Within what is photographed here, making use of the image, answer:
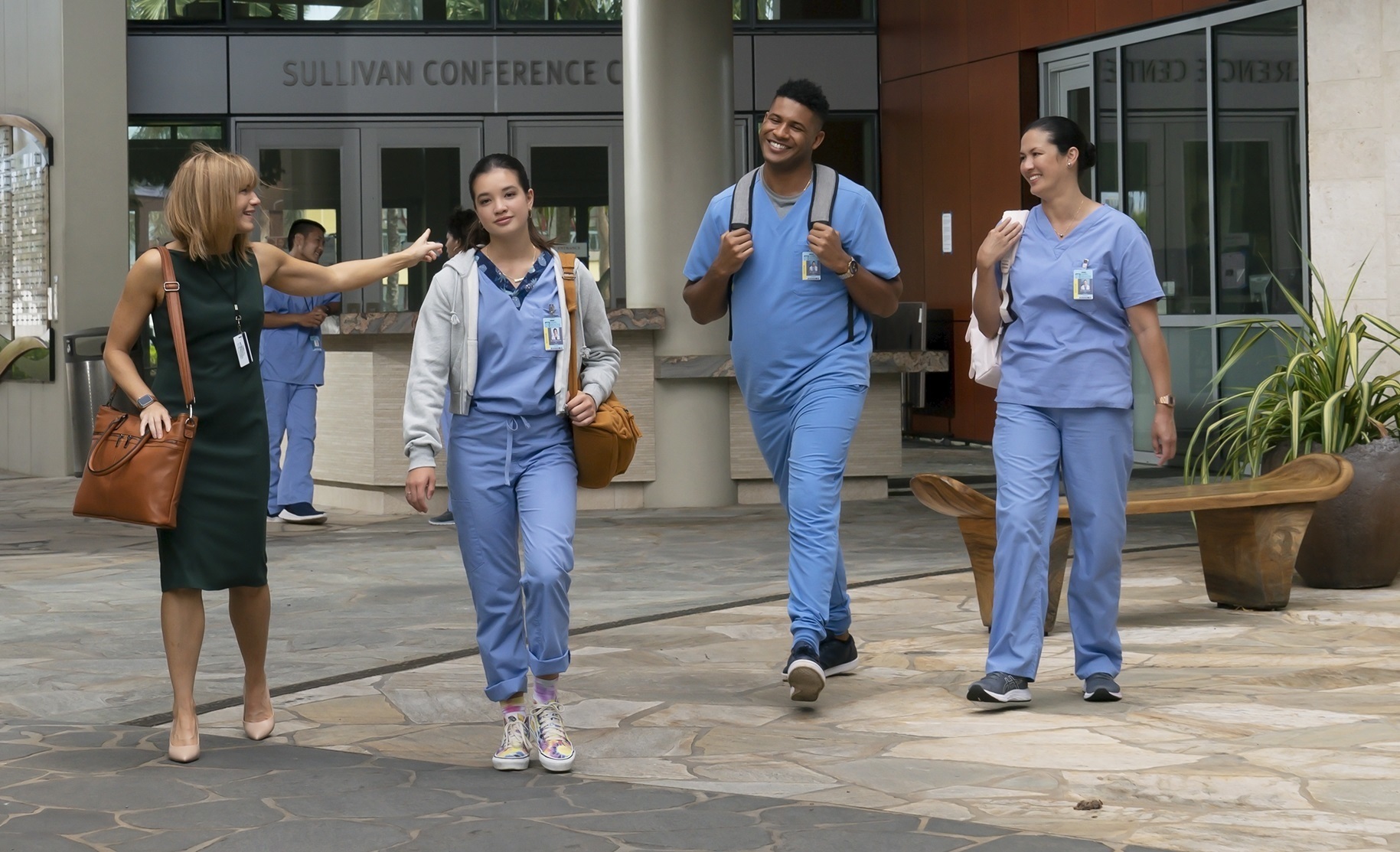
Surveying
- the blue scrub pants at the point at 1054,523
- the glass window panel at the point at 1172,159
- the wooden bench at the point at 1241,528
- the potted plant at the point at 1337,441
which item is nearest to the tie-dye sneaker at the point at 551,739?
the blue scrub pants at the point at 1054,523

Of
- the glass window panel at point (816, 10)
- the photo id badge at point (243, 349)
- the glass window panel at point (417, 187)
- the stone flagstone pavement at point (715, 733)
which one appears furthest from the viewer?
the glass window panel at point (417, 187)

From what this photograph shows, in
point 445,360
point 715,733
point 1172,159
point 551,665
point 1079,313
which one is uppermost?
point 1172,159

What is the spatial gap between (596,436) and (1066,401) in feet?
4.80

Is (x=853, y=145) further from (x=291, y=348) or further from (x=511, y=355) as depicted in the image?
(x=511, y=355)

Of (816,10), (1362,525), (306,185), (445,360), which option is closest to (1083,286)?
(445,360)

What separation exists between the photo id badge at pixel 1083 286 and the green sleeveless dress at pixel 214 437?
2381 millimetres

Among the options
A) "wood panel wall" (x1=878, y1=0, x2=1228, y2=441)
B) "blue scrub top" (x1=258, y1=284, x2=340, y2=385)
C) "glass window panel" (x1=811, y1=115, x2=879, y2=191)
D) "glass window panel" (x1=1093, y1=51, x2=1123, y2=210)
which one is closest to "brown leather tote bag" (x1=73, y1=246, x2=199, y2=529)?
"blue scrub top" (x1=258, y1=284, x2=340, y2=385)

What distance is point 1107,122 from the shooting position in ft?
49.0

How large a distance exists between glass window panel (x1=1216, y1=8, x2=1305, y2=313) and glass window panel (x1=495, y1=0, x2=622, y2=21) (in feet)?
25.5

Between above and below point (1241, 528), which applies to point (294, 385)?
above

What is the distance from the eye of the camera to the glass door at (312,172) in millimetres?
18719

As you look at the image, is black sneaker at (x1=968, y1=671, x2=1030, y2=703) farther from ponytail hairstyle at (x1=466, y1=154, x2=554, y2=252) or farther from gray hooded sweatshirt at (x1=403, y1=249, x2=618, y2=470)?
ponytail hairstyle at (x1=466, y1=154, x2=554, y2=252)

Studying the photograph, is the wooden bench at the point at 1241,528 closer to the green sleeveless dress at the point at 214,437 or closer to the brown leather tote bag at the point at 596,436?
the brown leather tote bag at the point at 596,436

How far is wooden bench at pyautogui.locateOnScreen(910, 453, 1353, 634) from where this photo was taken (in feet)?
21.5
